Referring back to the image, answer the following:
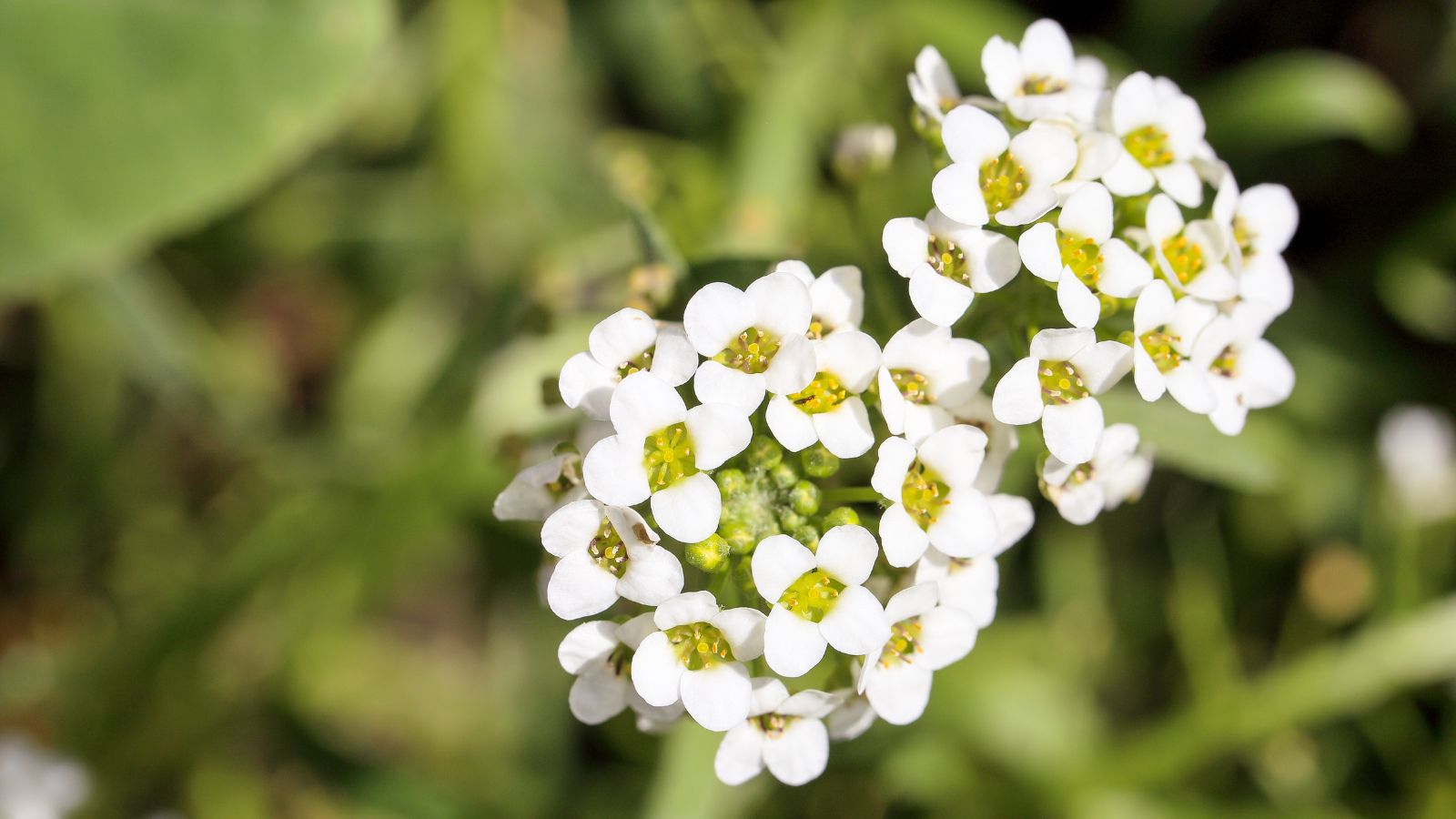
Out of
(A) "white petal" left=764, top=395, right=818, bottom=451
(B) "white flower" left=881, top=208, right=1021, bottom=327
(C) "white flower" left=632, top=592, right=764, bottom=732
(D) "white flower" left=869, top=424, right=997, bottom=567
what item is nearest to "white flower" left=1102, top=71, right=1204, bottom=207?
(B) "white flower" left=881, top=208, right=1021, bottom=327

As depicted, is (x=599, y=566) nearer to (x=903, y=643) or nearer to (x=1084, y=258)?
(x=903, y=643)

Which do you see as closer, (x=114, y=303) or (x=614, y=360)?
(x=614, y=360)

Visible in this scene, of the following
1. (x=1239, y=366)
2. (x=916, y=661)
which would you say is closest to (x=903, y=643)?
(x=916, y=661)

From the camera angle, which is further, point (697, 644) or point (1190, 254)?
point (1190, 254)

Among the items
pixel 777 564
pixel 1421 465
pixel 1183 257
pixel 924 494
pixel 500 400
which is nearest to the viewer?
pixel 777 564

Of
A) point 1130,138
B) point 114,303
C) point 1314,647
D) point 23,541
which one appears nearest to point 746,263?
point 1130,138

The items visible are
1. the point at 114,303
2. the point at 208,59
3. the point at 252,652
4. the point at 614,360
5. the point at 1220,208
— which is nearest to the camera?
the point at 614,360

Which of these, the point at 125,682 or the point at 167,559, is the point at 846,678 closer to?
the point at 125,682

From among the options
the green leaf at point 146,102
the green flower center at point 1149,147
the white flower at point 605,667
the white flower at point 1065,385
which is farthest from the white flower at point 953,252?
the green leaf at point 146,102
